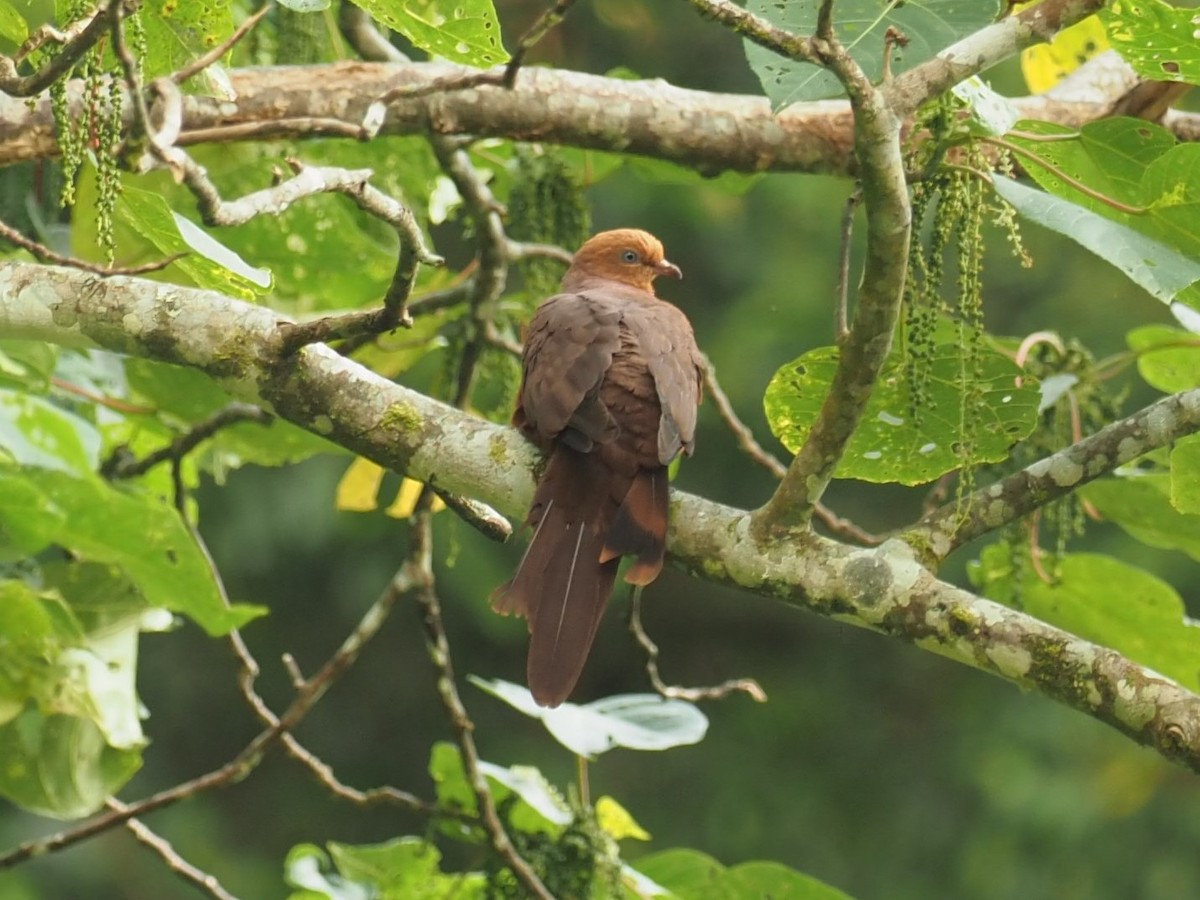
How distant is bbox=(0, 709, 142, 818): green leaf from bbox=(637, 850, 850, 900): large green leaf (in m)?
1.05

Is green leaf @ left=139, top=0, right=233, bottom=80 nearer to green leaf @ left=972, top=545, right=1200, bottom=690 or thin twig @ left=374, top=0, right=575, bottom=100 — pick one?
thin twig @ left=374, top=0, right=575, bottom=100

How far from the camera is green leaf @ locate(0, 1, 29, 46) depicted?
242 centimetres

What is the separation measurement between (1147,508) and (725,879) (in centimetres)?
108

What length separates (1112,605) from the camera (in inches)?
128

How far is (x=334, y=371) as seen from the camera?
255 cm

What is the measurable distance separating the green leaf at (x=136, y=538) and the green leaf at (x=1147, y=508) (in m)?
1.60

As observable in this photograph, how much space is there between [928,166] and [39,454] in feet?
6.43

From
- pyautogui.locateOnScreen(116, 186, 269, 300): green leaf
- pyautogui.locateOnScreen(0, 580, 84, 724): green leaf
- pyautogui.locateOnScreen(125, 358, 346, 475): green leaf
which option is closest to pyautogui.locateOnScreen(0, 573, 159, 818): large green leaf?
pyautogui.locateOnScreen(0, 580, 84, 724): green leaf

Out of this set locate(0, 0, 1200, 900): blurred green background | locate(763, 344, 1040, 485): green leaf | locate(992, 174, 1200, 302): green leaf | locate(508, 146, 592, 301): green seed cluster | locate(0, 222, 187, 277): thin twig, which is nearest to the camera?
locate(992, 174, 1200, 302): green leaf

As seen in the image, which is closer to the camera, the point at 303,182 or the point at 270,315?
the point at 303,182

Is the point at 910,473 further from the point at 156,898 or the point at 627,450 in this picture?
the point at 156,898

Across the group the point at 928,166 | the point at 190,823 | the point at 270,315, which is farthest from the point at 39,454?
the point at 190,823

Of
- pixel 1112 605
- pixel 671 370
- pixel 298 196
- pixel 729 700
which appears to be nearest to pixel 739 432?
pixel 671 370

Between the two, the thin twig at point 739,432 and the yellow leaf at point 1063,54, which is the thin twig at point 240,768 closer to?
the thin twig at point 739,432
